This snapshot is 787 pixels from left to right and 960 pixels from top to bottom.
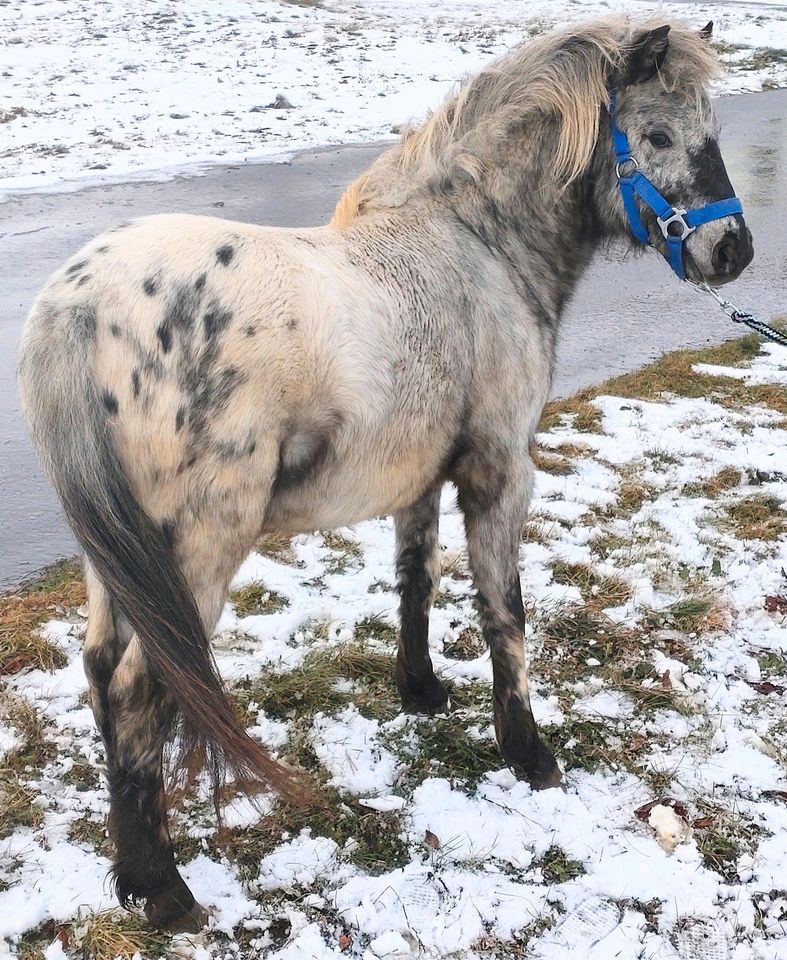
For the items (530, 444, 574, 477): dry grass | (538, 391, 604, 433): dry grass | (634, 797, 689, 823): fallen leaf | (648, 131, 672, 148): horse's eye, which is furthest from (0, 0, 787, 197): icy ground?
(634, 797, 689, 823): fallen leaf

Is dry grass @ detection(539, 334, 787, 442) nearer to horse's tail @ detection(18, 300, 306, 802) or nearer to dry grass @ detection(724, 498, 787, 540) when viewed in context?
dry grass @ detection(724, 498, 787, 540)

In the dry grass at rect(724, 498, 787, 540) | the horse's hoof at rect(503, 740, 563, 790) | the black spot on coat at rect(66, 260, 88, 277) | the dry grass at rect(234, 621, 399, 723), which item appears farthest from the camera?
the dry grass at rect(724, 498, 787, 540)

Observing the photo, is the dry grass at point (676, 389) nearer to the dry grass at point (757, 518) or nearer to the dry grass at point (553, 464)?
the dry grass at point (553, 464)

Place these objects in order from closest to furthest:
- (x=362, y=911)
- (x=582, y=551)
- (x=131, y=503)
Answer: (x=131, y=503), (x=362, y=911), (x=582, y=551)

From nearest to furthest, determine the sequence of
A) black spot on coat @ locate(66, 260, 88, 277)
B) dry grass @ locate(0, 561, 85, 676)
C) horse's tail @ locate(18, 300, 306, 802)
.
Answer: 1. horse's tail @ locate(18, 300, 306, 802)
2. black spot on coat @ locate(66, 260, 88, 277)
3. dry grass @ locate(0, 561, 85, 676)

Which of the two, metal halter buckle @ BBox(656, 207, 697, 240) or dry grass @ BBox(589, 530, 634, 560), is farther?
dry grass @ BBox(589, 530, 634, 560)

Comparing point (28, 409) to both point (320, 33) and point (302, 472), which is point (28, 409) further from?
point (320, 33)

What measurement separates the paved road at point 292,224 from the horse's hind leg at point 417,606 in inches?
72.1

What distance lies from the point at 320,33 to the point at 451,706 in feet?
64.6

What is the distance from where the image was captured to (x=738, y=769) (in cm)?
289

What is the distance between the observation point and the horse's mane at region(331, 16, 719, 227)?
2.73 metres

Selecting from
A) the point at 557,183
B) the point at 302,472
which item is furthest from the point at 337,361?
the point at 557,183

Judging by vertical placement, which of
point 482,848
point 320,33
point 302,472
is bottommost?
point 482,848

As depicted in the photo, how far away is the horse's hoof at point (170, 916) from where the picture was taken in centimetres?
237
